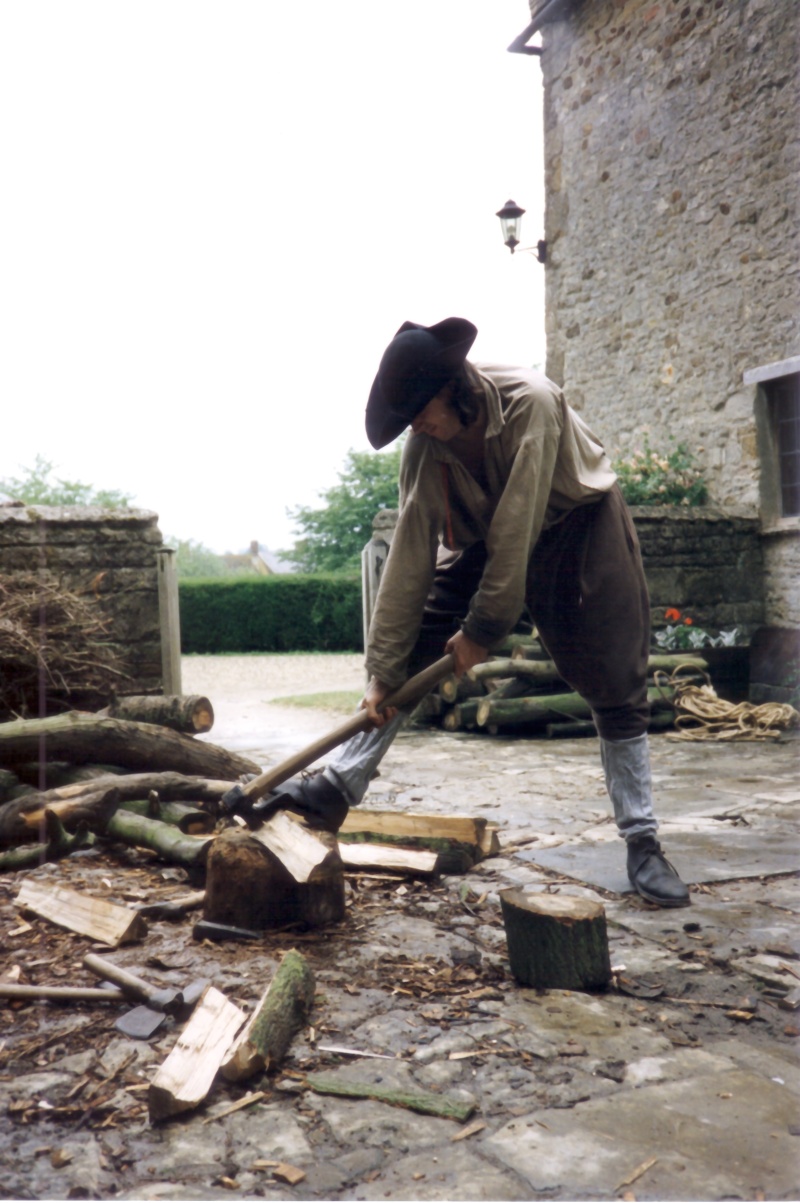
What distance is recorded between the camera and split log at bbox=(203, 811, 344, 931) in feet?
9.40

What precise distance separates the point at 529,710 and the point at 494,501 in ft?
14.7

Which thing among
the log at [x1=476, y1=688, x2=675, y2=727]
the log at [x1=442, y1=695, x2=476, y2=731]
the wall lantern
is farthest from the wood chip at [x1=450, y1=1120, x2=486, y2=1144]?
the wall lantern

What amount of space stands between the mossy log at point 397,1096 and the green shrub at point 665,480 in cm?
834

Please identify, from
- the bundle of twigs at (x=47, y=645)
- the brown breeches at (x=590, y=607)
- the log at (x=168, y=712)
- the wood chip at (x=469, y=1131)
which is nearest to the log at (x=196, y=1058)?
the wood chip at (x=469, y=1131)

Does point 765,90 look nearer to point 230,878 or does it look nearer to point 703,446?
point 703,446

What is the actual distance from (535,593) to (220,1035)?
5.55ft

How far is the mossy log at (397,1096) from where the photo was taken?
186 cm

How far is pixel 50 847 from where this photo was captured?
370 centimetres

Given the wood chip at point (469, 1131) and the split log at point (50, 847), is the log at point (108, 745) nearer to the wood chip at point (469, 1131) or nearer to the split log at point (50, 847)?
the split log at point (50, 847)

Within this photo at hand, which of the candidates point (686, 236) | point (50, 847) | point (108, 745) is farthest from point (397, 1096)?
point (686, 236)

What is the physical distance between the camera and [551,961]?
244 cm

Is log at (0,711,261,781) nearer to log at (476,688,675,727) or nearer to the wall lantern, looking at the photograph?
log at (476,688,675,727)

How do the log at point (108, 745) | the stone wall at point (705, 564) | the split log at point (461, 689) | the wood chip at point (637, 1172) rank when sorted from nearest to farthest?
the wood chip at point (637, 1172)
the log at point (108, 745)
the split log at point (461, 689)
the stone wall at point (705, 564)

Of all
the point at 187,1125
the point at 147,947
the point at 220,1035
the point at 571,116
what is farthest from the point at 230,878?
the point at 571,116
